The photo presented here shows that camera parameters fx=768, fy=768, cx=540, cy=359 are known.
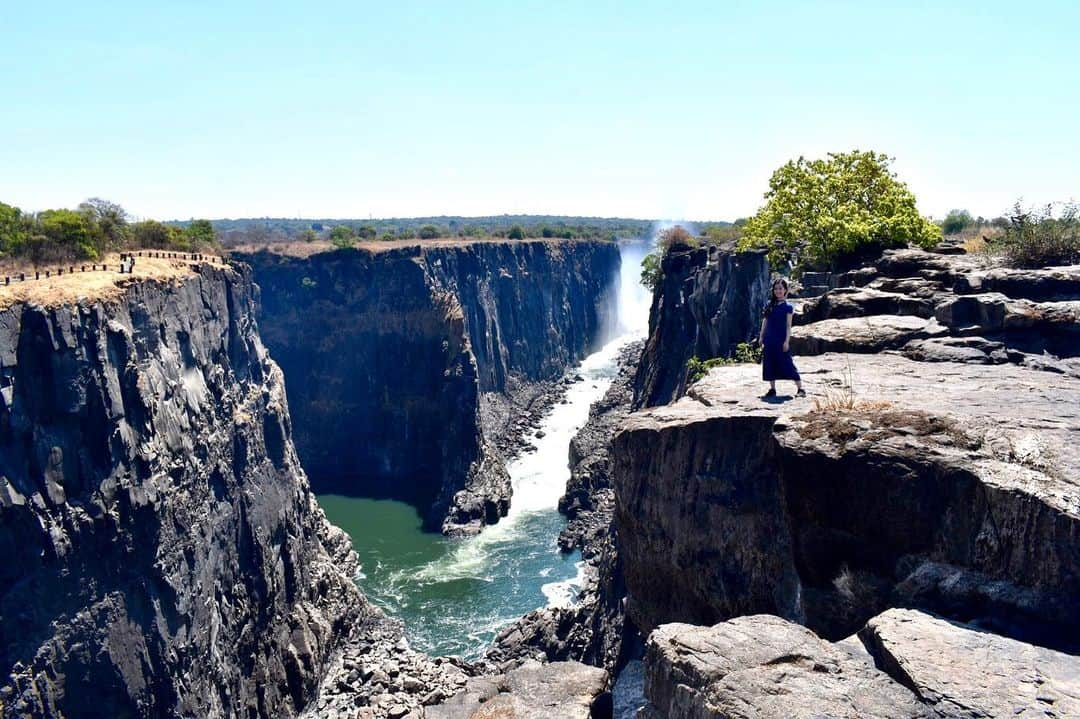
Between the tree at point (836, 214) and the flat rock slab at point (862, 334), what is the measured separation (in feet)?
28.5

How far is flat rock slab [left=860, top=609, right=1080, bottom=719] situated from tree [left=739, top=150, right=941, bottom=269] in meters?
18.6

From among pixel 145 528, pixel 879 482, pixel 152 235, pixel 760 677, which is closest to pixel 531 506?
pixel 152 235

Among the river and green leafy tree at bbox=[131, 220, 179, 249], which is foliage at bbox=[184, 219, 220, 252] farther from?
the river

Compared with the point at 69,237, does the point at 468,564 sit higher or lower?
lower

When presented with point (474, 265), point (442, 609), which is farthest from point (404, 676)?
point (474, 265)

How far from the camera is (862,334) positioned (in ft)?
53.4

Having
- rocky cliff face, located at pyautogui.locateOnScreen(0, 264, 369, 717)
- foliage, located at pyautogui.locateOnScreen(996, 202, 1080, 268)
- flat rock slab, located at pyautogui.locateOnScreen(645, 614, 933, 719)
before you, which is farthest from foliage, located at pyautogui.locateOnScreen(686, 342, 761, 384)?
rocky cliff face, located at pyautogui.locateOnScreen(0, 264, 369, 717)

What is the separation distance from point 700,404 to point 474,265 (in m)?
77.4

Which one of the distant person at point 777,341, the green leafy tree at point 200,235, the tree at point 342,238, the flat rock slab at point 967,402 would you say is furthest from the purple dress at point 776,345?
the tree at point 342,238

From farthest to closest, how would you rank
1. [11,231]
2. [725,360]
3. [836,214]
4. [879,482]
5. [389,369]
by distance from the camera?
[389,369] < [11,231] < [725,360] < [836,214] < [879,482]

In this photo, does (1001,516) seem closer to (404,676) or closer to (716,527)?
(716,527)

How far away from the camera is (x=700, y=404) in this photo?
1348 cm

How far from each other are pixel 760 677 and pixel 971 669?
2075 millimetres

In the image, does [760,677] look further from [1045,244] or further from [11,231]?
[11,231]
